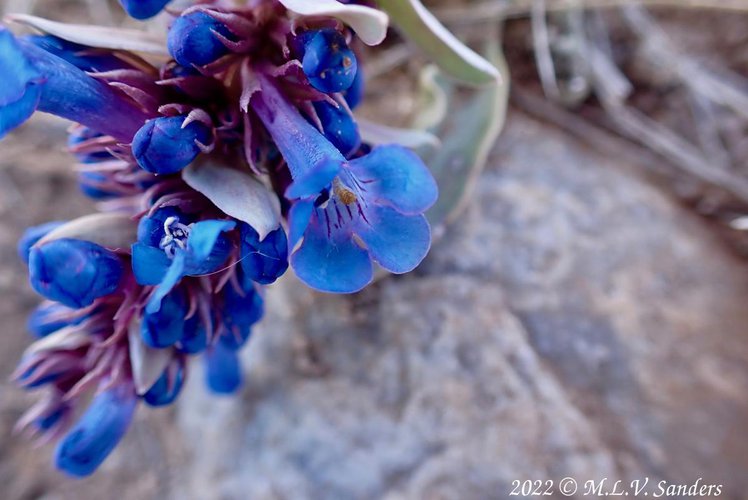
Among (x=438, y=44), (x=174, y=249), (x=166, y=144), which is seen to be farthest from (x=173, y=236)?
(x=438, y=44)

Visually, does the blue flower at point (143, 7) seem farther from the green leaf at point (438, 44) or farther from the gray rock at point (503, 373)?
the gray rock at point (503, 373)

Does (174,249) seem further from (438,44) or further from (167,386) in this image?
(438,44)

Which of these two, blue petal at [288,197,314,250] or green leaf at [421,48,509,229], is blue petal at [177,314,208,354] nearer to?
blue petal at [288,197,314,250]

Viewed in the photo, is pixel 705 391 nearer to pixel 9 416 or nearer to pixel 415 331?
pixel 415 331

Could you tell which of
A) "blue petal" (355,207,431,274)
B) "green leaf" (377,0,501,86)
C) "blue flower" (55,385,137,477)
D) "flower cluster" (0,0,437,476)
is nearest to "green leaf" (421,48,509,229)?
"green leaf" (377,0,501,86)

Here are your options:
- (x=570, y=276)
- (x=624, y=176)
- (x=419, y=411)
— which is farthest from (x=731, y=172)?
(x=419, y=411)
